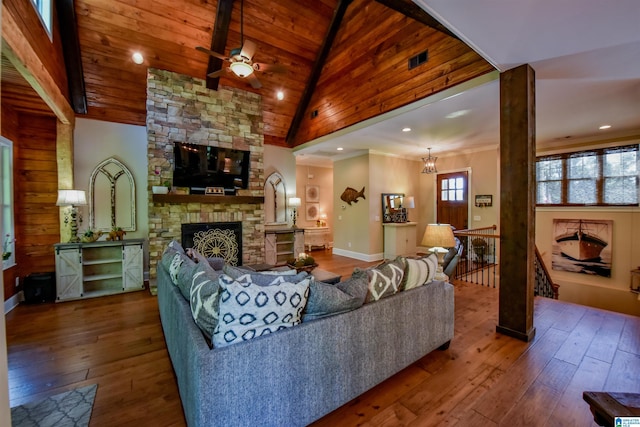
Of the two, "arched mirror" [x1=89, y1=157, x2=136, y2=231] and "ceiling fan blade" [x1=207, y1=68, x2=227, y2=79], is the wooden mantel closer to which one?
"arched mirror" [x1=89, y1=157, x2=136, y2=231]

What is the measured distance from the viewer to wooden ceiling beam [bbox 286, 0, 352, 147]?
5.01m

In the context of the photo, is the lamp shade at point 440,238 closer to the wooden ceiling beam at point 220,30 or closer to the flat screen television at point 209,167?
the flat screen television at point 209,167

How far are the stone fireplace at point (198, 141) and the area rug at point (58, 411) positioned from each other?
2.72m

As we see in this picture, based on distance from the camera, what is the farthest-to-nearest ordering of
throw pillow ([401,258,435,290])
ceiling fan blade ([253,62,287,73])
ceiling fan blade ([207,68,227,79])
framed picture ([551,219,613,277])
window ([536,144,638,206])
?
framed picture ([551,219,613,277])
window ([536,144,638,206])
ceiling fan blade ([207,68,227,79])
ceiling fan blade ([253,62,287,73])
throw pillow ([401,258,435,290])

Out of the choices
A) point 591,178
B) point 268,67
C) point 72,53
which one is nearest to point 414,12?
point 268,67

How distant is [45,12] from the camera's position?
11.8 feet

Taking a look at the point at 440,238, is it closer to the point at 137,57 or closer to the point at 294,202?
the point at 294,202

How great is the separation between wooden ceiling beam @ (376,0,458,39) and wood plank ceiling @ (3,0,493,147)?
2 cm

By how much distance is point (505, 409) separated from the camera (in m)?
1.96

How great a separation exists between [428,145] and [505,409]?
5.54m

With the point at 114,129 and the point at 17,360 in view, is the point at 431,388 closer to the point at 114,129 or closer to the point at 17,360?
the point at 17,360

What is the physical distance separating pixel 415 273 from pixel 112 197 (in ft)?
17.8

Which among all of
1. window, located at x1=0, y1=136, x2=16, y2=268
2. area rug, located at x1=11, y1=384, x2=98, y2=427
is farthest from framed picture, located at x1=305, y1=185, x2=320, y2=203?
area rug, located at x1=11, y1=384, x2=98, y2=427

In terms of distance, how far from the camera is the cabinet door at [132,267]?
4.51 metres
